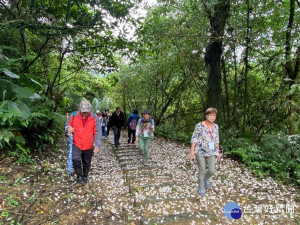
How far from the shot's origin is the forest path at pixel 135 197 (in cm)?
327

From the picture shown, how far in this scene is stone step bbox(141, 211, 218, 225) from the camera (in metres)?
3.23

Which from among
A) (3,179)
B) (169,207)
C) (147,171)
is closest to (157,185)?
(169,207)

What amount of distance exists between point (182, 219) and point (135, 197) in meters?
1.10

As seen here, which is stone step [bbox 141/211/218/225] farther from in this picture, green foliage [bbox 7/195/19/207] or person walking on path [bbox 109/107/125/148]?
person walking on path [bbox 109/107/125/148]

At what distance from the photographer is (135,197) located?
3.98 metres

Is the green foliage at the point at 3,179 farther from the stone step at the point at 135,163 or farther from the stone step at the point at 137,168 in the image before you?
the stone step at the point at 135,163

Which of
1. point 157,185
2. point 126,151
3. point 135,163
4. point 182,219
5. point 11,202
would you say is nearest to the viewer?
point 11,202

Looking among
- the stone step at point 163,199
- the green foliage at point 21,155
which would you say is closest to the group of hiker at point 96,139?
the stone step at point 163,199

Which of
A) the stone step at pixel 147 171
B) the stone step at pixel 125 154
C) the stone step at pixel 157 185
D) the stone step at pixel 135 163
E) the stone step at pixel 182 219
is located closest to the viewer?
the stone step at pixel 182 219

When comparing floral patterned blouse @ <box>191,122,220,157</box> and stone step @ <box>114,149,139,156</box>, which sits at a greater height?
floral patterned blouse @ <box>191,122,220,157</box>

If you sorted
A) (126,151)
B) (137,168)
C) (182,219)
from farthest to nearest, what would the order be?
(126,151)
(137,168)
(182,219)

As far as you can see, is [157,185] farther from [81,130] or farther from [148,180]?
[81,130]

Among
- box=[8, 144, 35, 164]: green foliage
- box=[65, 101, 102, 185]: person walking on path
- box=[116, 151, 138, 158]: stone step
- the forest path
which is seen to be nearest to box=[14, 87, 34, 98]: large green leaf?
box=[65, 101, 102, 185]: person walking on path

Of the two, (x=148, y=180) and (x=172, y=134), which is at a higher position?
(x=172, y=134)
